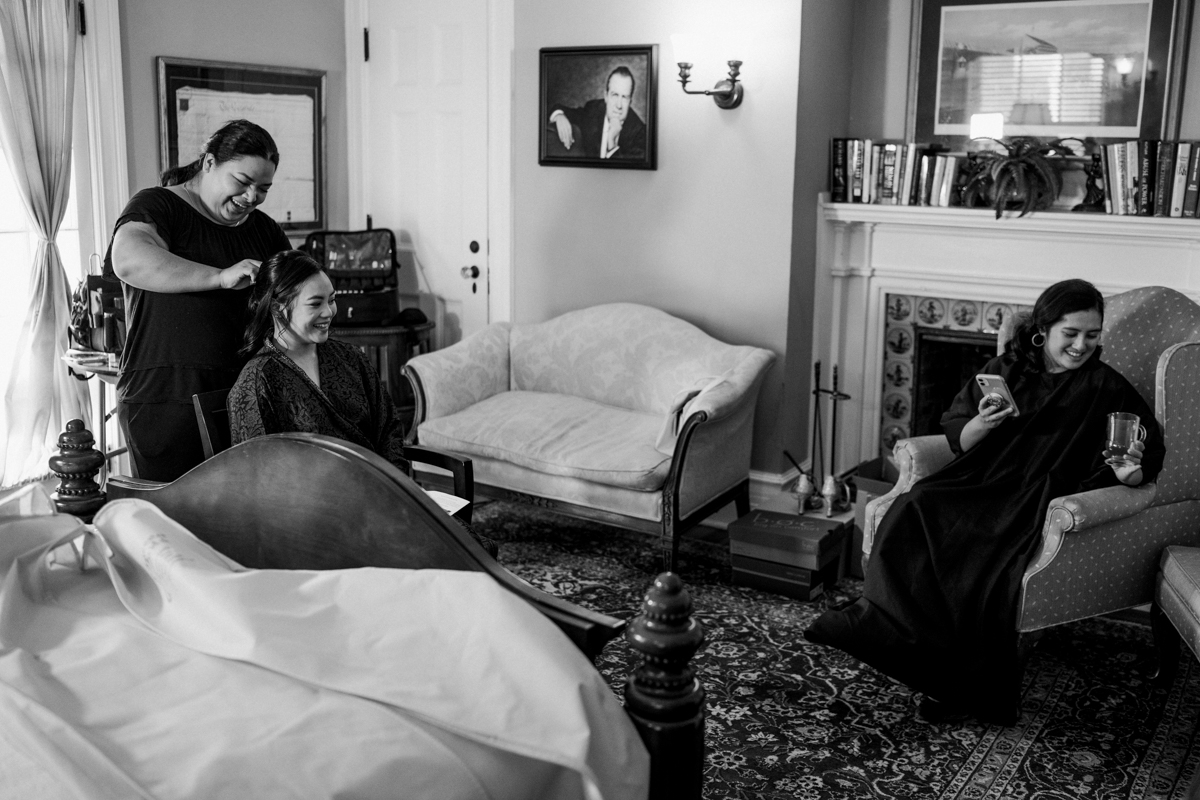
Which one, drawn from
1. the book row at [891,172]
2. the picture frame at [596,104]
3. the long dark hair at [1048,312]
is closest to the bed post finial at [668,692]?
the long dark hair at [1048,312]

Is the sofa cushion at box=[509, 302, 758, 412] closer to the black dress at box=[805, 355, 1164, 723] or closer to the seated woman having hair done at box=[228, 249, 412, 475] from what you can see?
the black dress at box=[805, 355, 1164, 723]

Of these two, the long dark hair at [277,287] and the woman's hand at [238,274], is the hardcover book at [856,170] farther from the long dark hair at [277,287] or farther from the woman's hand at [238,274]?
the woman's hand at [238,274]

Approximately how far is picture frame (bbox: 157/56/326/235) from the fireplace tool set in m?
2.52

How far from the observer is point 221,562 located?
6.96 ft

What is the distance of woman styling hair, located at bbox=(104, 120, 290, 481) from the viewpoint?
2869 mm

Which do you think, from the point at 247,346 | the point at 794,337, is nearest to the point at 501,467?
the point at 794,337

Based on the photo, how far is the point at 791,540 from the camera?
405 centimetres

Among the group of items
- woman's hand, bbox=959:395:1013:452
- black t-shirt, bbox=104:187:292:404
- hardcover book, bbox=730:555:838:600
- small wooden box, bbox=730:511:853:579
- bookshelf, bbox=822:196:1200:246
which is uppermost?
bookshelf, bbox=822:196:1200:246

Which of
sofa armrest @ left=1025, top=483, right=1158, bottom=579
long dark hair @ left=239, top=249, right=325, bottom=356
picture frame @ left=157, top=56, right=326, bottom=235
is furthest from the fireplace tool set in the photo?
picture frame @ left=157, top=56, right=326, bottom=235

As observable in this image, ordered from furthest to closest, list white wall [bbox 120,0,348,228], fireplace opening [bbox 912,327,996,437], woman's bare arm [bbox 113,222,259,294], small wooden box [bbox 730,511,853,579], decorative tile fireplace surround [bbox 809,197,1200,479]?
1. white wall [bbox 120,0,348,228]
2. fireplace opening [bbox 912,327,996,437]
3. decorative tile fireplace surround [bbox 809,197,1200,479]
4. small wooden box [bbox 730,511,853,579]
5. woman's bare arm [bbox 113,222,259,294]

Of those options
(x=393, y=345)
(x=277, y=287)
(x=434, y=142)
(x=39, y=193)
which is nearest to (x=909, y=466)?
(x=277, y=287)

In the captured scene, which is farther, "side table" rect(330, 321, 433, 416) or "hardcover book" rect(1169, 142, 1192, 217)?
"side table" rect(330, 321, 433, 416)

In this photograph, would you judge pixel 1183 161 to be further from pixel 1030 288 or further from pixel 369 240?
pixel 369 240

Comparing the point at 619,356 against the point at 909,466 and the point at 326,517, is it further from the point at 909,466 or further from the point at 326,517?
the point at 326,517
